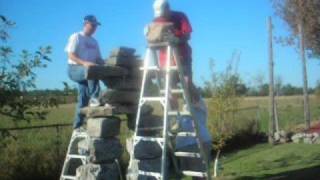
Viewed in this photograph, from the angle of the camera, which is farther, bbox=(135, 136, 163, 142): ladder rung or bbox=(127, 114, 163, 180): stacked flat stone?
bbox=(127, 114, 163, 180): stacked flat stone

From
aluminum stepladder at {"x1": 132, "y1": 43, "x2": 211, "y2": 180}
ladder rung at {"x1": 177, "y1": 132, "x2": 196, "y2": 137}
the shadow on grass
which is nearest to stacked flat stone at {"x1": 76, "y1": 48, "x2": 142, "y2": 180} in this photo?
aluminum stepladder at {"x1": 132, "y1": 43, "x2": 211, "y2": 180}

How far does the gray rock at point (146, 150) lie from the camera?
8.04 meters

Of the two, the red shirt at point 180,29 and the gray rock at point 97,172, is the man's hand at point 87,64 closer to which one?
the red shirt at point 180,29

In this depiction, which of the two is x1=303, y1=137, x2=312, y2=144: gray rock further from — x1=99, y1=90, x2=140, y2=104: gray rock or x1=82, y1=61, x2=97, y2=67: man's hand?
x1=82, y1=61, x2=97, y2=67: man's hand

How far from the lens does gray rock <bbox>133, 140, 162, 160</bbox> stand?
8.04 metres

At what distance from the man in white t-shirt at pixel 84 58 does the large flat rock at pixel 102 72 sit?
266 mm

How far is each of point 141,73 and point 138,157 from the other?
1.45 m

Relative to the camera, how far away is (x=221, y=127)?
55.8 feet

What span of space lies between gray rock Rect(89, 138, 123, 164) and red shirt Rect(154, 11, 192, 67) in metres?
1.41

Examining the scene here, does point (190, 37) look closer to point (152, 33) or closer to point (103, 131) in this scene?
point (152, 33)

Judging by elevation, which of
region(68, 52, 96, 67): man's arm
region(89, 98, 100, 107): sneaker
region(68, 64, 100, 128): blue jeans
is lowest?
region(89, 98, 100, 107): sneaker

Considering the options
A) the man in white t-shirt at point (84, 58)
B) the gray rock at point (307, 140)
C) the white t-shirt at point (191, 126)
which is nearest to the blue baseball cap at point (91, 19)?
the man in white t-shirt at point (84, 58)

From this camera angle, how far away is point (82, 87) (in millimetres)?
8648

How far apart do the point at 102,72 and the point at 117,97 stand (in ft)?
1.78
